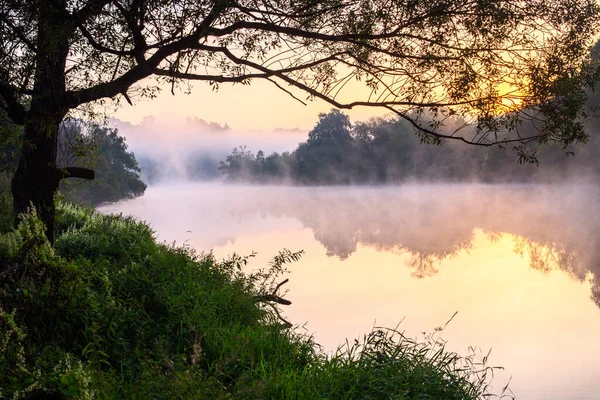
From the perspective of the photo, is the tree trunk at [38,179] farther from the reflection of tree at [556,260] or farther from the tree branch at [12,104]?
the reflection of tree at [556,260]

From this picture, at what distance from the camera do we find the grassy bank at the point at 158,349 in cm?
454

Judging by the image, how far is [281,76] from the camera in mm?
8078

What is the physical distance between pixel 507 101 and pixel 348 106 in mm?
1967

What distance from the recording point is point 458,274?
719 inches

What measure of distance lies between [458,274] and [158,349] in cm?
1386

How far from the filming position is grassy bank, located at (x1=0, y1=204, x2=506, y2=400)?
4.54m

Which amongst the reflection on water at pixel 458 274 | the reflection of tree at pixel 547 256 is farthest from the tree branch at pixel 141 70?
the reflection of tree at pixel 547 256

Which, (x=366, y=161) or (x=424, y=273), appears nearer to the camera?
(x=424, y=273)

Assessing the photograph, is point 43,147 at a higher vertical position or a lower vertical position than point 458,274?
higher

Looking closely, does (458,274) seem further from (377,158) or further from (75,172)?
(377,158)

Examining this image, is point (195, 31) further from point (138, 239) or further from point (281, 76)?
point (138, 239)

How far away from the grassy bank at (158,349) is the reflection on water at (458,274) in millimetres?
3927

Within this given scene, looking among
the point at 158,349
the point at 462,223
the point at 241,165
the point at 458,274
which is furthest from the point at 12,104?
the point at 241,165

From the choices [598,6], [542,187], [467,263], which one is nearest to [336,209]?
[542,187]
